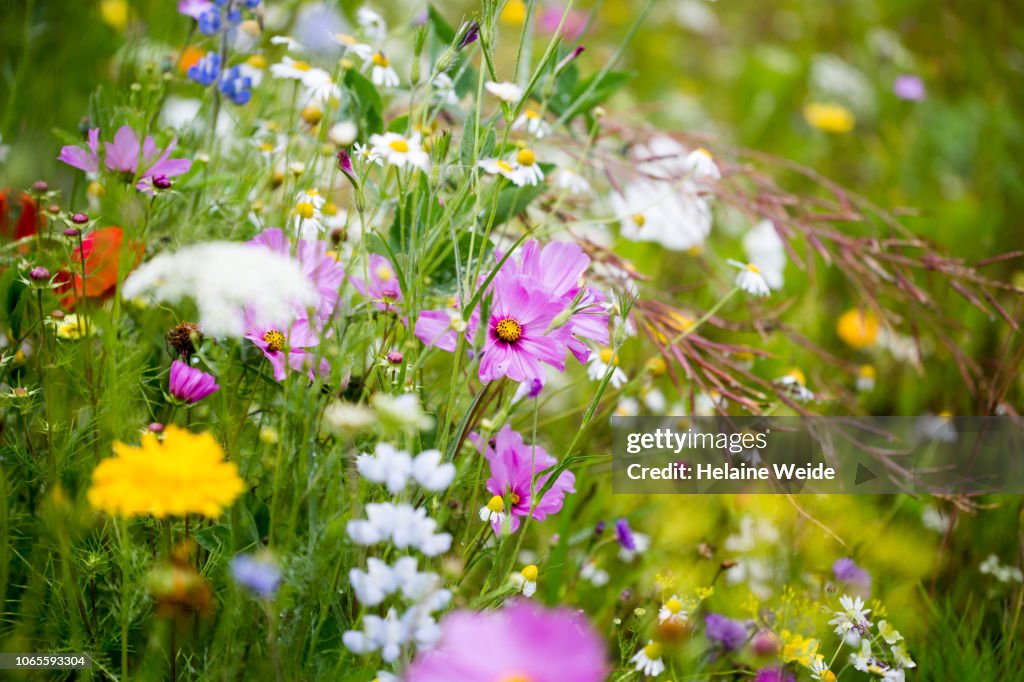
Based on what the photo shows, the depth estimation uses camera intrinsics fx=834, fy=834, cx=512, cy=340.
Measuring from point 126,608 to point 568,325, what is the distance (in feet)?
1.15

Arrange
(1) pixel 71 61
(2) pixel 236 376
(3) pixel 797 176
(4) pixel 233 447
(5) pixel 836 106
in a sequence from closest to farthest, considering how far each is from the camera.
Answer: (4) pixel 233 447
(2) pixel 236 376
(1) pixel 71 61
(3) pixel 797 176
(5) pixel 836 106

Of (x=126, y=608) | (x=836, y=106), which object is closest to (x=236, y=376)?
(x=126, y=608)

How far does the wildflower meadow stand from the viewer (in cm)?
50

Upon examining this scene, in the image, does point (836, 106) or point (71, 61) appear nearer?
point (71, 61)

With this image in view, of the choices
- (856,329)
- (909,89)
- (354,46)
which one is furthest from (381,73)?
(909,89)

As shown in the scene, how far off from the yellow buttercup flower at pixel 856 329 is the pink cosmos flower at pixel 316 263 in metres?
0.87

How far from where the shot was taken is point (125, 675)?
1.67ft

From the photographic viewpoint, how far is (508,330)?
622 mm

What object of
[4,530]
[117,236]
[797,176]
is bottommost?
[797,176]

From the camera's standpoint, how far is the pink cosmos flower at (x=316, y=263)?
618 mm

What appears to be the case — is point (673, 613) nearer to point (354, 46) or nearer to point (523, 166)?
point (523, 166)

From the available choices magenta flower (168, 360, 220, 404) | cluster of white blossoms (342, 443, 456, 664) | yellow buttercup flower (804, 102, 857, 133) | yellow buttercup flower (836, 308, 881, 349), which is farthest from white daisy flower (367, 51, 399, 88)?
yellow buttercup flower (804, 102, 857, 133)

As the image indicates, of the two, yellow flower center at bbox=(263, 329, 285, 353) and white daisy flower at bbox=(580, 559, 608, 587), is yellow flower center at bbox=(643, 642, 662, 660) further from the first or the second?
yellow flower center at bbox=(263, 329, 285, 353)

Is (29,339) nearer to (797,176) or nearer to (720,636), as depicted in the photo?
(720,636)
